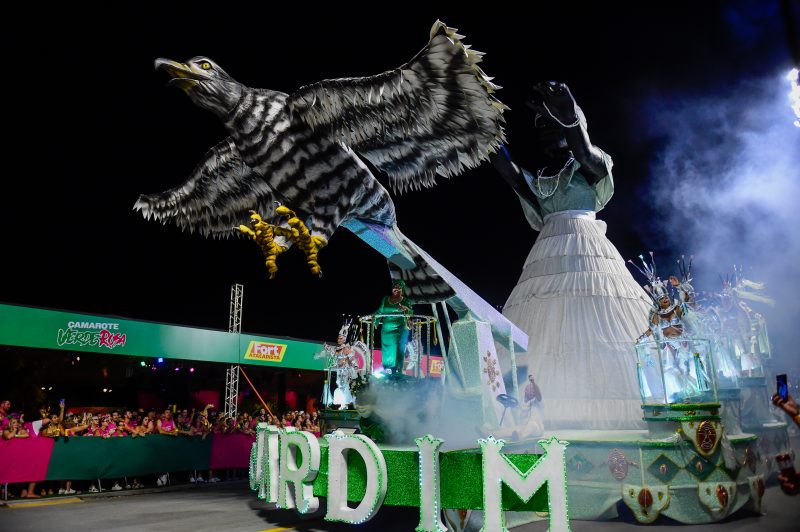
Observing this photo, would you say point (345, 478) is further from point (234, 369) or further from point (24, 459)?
point (234, 369)

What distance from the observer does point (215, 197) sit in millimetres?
8898

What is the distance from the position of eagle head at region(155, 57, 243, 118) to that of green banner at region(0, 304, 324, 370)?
10150 millimetres

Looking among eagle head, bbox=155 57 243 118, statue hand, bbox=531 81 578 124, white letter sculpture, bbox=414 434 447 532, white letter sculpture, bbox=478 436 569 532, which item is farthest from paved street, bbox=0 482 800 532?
statue hand, bbox=531 81 578 124

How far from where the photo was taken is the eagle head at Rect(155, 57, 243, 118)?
22.1ft

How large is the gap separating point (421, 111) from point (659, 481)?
6281mm

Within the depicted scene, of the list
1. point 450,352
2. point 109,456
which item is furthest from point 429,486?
point 109,456

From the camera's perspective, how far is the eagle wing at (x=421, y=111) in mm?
6414

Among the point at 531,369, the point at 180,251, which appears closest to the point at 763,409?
the point at 531,369

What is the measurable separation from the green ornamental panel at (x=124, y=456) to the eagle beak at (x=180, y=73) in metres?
8.14

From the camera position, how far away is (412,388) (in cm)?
839

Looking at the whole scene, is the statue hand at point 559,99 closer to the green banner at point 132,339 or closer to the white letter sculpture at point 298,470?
the white letter sculpture at point 298,470

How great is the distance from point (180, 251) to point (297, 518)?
13.1 m

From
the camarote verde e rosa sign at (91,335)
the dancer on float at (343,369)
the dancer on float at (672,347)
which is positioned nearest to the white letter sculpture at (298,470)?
the dancer on float at (672,347)

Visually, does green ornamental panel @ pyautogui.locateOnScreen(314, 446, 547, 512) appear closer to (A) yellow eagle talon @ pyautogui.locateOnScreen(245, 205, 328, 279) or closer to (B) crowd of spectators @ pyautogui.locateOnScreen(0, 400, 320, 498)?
(A) yellow eagle talon @ pyautogui.locateOnScreen(245, 205, 328, 279)
